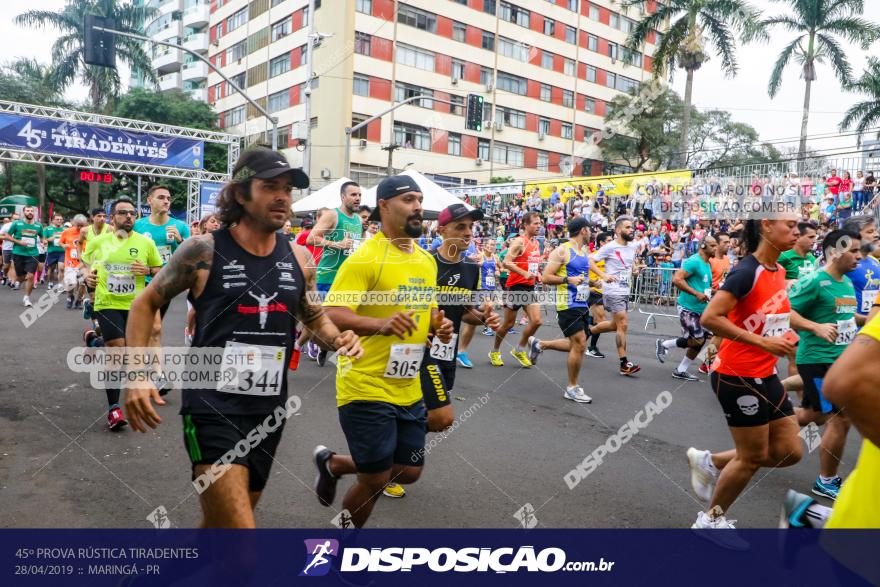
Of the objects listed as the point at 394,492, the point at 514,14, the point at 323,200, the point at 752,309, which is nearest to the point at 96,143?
the point at 323,200

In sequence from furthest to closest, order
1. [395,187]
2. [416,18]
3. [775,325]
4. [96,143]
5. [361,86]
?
[416,18]
[361,86]
[96,143]
[775,325]
[395,187]

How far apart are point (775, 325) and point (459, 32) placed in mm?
45259

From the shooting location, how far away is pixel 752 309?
12.6 feet

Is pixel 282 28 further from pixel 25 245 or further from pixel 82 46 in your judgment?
pixel 25 245

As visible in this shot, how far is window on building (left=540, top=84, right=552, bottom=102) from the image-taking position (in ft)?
167

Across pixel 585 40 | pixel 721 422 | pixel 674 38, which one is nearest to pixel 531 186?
pixel 674 38

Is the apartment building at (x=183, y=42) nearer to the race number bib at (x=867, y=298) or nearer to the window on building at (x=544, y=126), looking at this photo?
the window on building at (x=544, y=126)

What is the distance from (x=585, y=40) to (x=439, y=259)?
53.1 metres

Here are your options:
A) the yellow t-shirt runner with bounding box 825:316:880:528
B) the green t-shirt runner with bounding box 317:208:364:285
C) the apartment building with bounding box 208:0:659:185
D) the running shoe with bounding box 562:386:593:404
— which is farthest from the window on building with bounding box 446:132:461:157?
the yellow t-shirt runner with bounding box 825:316:880:528

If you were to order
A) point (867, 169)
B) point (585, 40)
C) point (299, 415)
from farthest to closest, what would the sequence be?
point (585, 40) < point (867, 169) < point (299, 415)

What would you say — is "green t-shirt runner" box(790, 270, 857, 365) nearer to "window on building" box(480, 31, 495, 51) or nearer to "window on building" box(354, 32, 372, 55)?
"window on building" box(354, 32, 372, 55)

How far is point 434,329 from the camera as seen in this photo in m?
3.64

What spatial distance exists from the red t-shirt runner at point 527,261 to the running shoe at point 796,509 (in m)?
Result: 7.51

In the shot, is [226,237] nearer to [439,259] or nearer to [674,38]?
[439,259]
